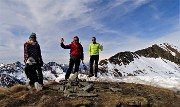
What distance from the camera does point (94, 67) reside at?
2389 cm

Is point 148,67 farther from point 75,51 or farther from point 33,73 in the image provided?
point 33,73

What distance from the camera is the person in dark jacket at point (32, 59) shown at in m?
17.1

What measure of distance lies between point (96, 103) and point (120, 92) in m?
2.79

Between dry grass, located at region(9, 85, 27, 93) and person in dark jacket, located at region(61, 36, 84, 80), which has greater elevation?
person in dark jacket, located at region(61, 36, 84, 80)

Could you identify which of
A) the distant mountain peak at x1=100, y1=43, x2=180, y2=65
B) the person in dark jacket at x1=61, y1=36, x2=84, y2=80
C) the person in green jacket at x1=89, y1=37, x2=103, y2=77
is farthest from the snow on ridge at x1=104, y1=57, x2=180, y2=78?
the person in dark jacket at x1=61, y1=36, x2=84, y2=80

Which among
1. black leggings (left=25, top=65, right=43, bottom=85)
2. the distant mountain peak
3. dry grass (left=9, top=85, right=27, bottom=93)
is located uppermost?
the distant mountain peak

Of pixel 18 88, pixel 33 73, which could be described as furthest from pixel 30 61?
pixel 18 88

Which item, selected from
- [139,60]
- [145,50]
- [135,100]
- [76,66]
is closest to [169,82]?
[76,66]

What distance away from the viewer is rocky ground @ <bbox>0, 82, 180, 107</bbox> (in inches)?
577

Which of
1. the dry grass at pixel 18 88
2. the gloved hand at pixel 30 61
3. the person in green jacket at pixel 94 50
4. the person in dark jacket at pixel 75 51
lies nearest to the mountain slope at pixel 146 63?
Answer: the person in green jacket at pixel 94 50

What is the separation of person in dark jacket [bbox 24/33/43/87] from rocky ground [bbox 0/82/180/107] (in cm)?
85

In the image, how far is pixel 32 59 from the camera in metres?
17.1

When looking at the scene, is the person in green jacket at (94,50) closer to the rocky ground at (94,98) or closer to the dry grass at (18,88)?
the rocky ground at (94,98)

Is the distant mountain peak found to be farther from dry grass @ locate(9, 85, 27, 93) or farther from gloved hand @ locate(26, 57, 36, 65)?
gloved hand @ locate(26, 57, 36, 65)
